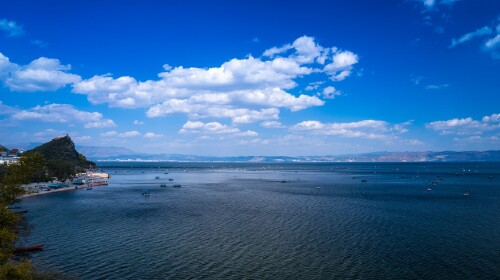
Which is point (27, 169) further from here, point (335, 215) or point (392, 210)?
point (392, 210)

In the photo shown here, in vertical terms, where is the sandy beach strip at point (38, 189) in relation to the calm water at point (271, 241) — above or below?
above

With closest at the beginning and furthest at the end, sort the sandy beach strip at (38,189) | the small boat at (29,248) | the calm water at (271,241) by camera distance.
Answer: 1. the calm water at (271,241)
2. the small boat at (29,248)
3. the sandy beach strip at (38,189)

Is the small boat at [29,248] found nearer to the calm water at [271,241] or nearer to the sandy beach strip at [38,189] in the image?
the calm water at [271,241]

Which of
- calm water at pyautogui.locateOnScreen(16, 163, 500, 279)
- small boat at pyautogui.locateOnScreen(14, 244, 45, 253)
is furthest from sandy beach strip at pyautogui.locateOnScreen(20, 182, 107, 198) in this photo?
small boat at pyautogui.locateOnScreen(14, 244, 45, 253)

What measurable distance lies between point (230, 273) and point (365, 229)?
33179 mm

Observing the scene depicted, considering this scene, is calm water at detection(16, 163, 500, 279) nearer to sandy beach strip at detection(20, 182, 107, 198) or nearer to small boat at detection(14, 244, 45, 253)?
small boat at detection(14, 244, 45, 253)

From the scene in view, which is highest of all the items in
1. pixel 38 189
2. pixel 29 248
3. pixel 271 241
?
pixel 38 189

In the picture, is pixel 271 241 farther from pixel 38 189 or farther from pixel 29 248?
pixel 38 189

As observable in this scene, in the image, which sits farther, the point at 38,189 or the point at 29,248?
the point at 38,189

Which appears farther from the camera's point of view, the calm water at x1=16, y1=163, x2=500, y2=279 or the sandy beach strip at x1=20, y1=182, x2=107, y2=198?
the sandy beach strip at x1=20, y1=182, x2=107, y2=198

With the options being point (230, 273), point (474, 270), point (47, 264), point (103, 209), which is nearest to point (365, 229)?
point (474, 270)

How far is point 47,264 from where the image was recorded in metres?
43.8

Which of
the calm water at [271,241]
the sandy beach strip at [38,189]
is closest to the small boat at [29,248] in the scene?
the calm water at [271,241]

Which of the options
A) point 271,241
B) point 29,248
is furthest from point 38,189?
point 271,241
